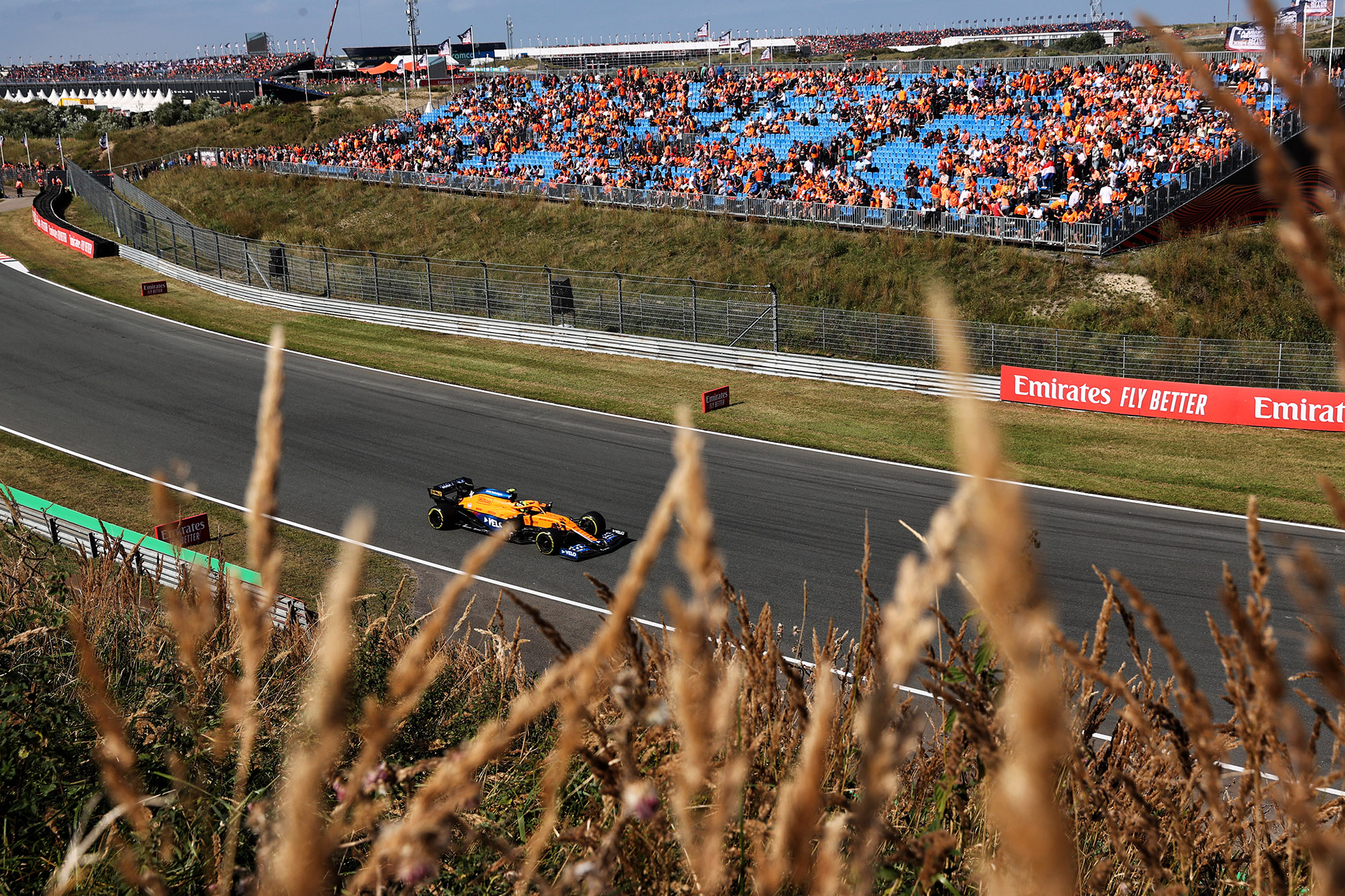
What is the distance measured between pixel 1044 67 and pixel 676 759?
1782 inches

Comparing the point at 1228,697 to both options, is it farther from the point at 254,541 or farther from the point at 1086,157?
the point at 1086,157

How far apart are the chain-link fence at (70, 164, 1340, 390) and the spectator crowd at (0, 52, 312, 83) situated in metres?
91.9

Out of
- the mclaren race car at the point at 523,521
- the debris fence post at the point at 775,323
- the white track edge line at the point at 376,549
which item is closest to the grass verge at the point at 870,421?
the debris fence post at the point at 775,323

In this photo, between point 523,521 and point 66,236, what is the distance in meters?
39.1

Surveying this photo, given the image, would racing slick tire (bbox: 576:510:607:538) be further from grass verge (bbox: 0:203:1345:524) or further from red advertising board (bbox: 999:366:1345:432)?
red advertising board (bbox: 999:366:1345:432)

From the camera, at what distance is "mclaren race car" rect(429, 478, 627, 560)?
55.8 feet

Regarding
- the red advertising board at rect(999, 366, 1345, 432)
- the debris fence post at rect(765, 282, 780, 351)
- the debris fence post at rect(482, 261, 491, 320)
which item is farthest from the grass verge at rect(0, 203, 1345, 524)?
the debris fence post at rect(765, 282, 780, 351)

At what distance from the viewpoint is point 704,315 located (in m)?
31.6

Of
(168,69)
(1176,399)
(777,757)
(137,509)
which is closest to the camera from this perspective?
(777,757)

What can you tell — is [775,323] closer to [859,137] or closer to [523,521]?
[523,521]

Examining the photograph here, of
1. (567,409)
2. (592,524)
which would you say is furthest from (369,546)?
(567,409)

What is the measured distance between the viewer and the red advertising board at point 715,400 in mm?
26125

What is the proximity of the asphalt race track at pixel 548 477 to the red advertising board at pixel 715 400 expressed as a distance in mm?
1657

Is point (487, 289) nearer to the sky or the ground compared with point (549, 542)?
nearer to the sky
